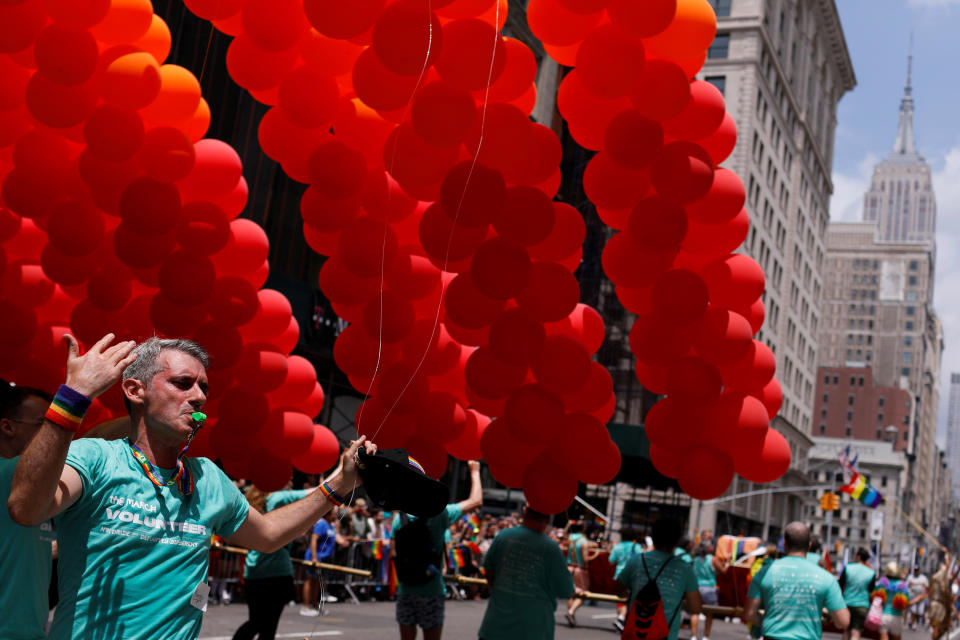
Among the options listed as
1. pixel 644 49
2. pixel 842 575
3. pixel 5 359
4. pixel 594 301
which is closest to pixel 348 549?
pixel 842 575

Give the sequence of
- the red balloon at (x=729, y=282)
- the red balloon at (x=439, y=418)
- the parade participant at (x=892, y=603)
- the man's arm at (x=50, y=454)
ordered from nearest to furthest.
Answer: the man's arm at (x=50, y=454) → the red balloon at (x=729, y=282) → the red balloon at (x=439, y=418) → the parade participant at (x=892, y=603)

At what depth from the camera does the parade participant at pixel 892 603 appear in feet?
49.0

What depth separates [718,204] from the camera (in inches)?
204

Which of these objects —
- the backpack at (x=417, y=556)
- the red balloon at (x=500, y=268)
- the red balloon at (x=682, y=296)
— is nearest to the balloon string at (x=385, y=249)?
the red balloon at (x=500, y=268)

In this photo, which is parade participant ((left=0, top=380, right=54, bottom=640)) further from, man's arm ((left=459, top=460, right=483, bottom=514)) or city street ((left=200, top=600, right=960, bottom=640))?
city street ((left=200, top=600, right=960, bottom=640))

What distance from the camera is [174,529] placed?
3.01 metres

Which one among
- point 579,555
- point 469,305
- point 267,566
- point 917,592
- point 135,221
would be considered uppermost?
point 135,221

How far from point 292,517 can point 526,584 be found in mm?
2944

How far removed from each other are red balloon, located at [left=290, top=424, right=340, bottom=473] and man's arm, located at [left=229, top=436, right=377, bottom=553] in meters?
2.92

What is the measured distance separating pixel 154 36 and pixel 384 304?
2251 millimetres

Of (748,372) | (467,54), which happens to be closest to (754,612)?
(748,372)

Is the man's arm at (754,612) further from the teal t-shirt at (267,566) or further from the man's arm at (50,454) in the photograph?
the man's arm at (50,454)

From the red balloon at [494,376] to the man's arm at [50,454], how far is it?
8.59ft

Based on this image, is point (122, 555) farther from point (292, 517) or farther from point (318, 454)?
point (318, 454)
